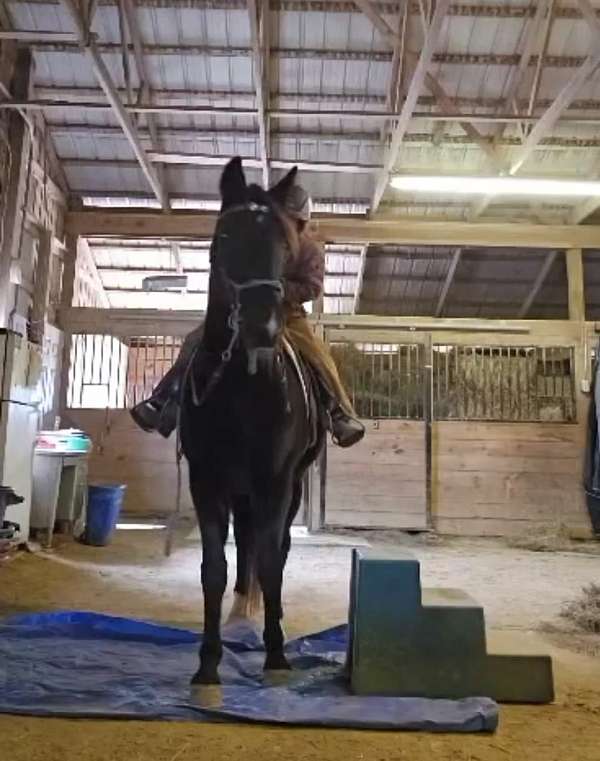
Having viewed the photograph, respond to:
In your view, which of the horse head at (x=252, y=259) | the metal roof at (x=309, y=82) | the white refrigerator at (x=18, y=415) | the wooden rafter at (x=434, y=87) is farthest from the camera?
the metal roof at (x=309, y=82)

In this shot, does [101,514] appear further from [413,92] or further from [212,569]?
[413,92]

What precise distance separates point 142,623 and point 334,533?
432 centimetres

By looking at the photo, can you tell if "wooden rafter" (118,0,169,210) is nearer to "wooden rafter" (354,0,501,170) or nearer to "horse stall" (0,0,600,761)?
"horse stall" (0,0,600,761)

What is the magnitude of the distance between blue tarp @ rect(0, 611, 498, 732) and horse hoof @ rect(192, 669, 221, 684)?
52 millimetres

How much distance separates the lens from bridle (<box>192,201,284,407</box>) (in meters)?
2.12

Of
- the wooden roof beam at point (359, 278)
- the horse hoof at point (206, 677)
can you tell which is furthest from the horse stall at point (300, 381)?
the wooden roof beam at point (359, 278)

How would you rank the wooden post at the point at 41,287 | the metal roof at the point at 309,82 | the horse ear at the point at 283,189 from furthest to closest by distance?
the wooden post at the point at 41,287 → the metal roof at the point at 309,82 → the horse ear at the point at 283,189

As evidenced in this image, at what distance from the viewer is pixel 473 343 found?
7.75 meters

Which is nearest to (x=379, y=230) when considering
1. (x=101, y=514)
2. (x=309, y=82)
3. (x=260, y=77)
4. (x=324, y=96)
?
(x=324, y=96)

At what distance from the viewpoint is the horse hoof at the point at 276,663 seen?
2.48 meters

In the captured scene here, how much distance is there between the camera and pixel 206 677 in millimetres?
2340

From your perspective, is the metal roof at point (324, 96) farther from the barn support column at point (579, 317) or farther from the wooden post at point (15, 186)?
the barn support column at point (579, 317)

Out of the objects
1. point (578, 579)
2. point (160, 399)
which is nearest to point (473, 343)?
point (578, 579)

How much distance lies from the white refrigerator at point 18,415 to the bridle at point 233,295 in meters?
2.88
